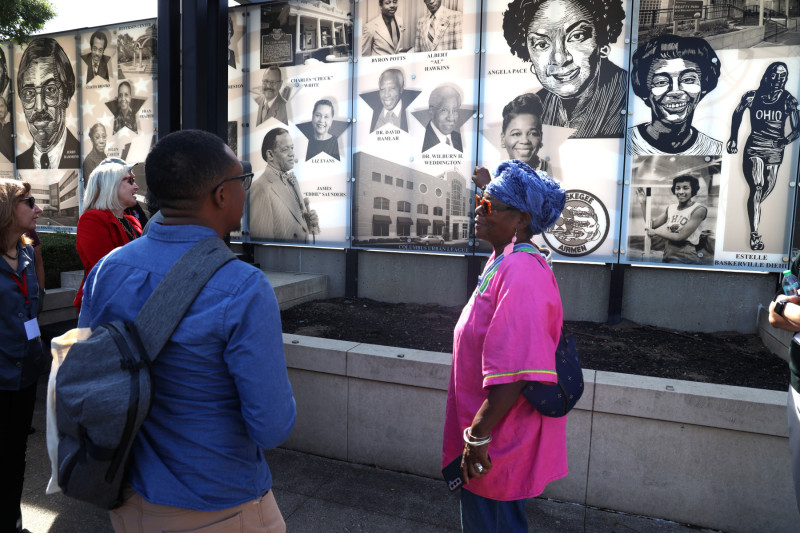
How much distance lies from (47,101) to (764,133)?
32.0 ft

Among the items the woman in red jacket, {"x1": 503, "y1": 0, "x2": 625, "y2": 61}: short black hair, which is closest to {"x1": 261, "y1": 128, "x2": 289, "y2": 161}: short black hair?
{"x1": 503, "y1": 0, "x2": 625, "y2": 61}: short black hair

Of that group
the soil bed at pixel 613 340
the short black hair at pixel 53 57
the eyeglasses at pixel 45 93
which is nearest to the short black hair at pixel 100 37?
the short black hair at pixel 53 57

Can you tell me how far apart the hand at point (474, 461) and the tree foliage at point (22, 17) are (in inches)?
348

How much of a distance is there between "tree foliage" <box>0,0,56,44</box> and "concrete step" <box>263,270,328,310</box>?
4.88 m

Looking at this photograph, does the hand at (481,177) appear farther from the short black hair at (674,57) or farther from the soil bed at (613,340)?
the short black hair at (674,57)

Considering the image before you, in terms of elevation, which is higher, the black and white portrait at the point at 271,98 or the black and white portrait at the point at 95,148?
the black and white portrait at the point at 271,98

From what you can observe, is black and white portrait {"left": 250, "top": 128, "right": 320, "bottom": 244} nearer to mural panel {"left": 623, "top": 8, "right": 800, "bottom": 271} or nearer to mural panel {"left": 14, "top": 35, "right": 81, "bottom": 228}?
mural panel {"left": 14, "top": 35, "right": 81, "bottom": 228}

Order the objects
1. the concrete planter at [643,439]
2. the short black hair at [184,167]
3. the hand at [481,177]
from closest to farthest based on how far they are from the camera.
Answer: the short black hair at [184,167]
the hand at [481,177]
the concrete planter at [643,439]

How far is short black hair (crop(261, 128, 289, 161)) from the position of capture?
25.0 ft

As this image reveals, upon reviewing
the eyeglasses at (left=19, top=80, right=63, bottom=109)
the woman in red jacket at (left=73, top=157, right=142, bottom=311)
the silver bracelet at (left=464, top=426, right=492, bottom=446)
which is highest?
the eyeglasses at (left=19, top=80, right=63, bottom=109)

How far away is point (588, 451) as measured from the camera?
12.0 feet

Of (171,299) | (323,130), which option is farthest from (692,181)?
(171,299)

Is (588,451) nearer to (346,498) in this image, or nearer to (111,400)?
(346,498)

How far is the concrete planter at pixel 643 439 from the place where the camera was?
335 cm
